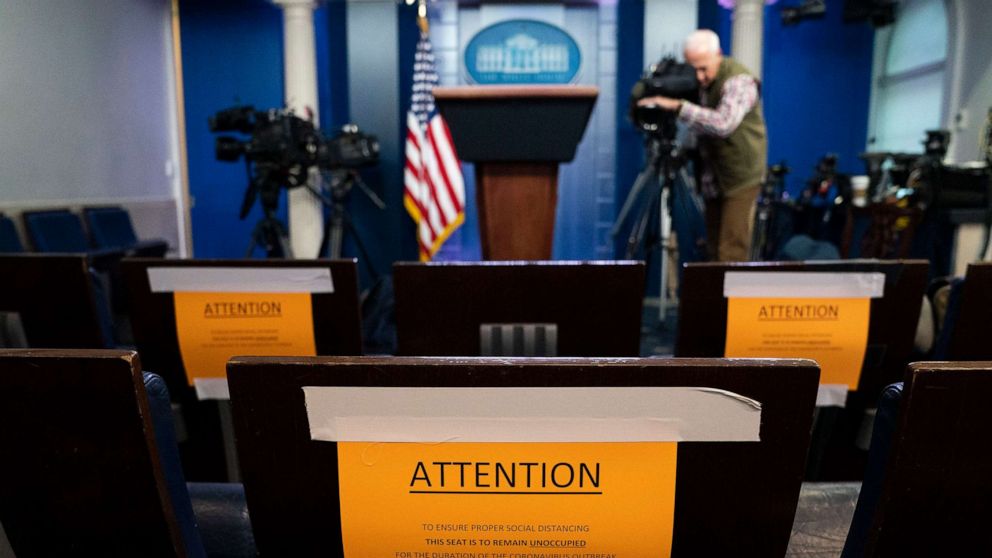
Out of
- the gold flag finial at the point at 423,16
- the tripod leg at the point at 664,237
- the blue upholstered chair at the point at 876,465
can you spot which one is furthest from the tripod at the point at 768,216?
the blue upholstered chair at the point at 876,465

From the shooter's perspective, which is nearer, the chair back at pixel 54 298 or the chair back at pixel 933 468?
the chair back at pixel 933 468

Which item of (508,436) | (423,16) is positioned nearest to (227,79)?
(423,16)

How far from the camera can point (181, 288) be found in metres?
1.06

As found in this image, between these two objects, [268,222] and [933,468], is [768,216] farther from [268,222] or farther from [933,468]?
[933,468]

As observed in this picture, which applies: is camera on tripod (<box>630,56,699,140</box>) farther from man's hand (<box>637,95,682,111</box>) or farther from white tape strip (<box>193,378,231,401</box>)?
white tape strip (<box>193,378,231,401</box>)

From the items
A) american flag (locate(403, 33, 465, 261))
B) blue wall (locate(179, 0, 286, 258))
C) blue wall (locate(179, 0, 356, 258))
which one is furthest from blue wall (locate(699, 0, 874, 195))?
blue wall (locate(179, 0, 286, 258))

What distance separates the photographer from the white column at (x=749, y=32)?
16.2 feet

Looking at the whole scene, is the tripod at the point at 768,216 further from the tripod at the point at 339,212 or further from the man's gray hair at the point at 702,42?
the tripod at the point at 339,212

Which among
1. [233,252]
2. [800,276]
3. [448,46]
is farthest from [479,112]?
[233,252]

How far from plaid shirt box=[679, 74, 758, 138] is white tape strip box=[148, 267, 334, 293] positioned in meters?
1.95

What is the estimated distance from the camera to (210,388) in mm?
1117

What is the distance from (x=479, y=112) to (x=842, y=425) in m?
1.12

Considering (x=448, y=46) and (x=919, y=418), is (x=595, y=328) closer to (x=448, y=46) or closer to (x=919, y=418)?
(x=919, y=418)

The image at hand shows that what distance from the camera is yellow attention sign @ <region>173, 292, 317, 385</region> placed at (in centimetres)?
104
